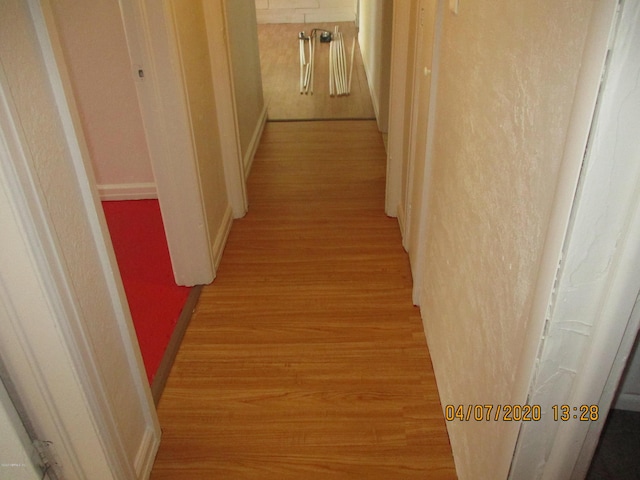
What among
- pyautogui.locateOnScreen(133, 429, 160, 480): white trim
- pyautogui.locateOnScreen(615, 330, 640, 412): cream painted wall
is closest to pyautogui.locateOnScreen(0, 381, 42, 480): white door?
pyautogui.locateOnScreen(133, 429, 160, 480): white trim

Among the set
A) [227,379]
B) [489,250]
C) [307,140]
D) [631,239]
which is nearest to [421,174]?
[489,250]

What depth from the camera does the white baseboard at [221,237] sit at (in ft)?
8.71

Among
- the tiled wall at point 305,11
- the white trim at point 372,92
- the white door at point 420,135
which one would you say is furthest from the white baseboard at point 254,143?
the tiled wall at point 305,11

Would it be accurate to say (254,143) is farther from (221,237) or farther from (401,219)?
(401,219)

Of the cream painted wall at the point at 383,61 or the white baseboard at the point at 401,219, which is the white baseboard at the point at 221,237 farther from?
the cream painted wall at the point at 383,61

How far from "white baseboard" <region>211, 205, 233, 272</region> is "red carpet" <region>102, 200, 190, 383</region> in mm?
234

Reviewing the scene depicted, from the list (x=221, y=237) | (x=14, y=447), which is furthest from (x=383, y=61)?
(x=14, y=447)

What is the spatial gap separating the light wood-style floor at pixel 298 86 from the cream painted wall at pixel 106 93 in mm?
1720

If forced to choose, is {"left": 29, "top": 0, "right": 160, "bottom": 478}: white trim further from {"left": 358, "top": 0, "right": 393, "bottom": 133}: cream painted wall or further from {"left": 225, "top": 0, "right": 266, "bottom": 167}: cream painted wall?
{"left": 358, "top": 0, "right": 393, "bottom": 133}: cream painted wall

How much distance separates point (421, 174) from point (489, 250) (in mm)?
1004

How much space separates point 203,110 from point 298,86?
10.5ft

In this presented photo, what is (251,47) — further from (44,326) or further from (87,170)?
(44,326)

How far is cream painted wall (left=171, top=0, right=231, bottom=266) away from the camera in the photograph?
2215 millimetres

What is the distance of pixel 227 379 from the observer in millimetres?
2006
